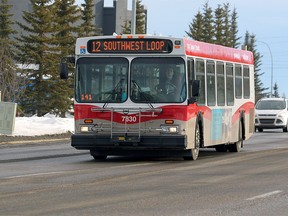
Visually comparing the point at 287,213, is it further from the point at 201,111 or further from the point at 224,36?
the point at 224,36

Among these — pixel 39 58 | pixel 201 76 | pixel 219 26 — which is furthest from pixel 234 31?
pixel 201 76

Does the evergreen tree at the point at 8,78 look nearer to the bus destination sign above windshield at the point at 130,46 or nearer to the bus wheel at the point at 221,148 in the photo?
the bus wheel at the point at 221,148

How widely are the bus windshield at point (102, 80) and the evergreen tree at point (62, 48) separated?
4729 cm

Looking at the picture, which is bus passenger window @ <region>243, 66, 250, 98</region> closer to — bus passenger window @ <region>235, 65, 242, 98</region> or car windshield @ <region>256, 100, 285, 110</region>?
bus passenger window @ <region>235, 65, 242, 98</region>

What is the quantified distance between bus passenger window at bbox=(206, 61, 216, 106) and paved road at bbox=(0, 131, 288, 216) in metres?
1.46

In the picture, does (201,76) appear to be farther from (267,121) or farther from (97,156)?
(267,121)

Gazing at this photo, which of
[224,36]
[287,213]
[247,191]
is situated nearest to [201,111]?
[247,191]

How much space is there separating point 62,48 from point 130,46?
49552 millimetres

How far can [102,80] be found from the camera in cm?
2078

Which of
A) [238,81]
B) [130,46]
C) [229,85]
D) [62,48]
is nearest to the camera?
[130,46]

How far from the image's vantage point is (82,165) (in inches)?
787

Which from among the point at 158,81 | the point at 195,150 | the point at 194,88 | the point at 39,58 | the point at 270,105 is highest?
the point at 39,58

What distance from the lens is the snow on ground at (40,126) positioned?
36.8m

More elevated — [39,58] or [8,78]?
[39,58]
